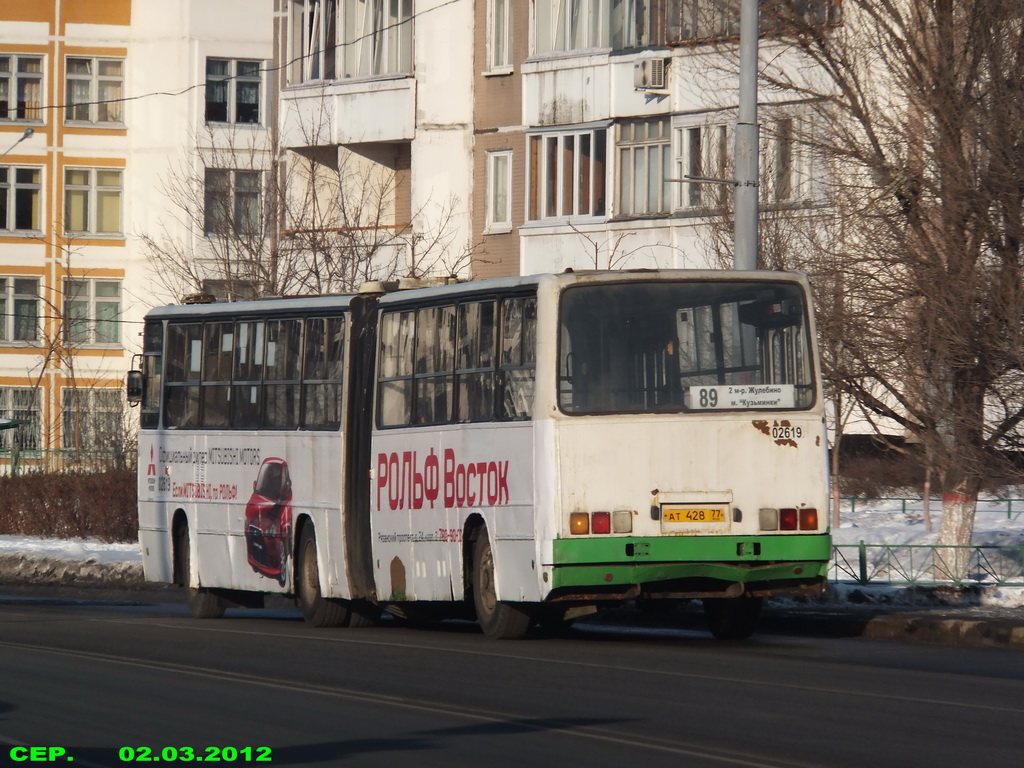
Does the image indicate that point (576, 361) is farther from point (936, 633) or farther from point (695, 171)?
point (695, 171)

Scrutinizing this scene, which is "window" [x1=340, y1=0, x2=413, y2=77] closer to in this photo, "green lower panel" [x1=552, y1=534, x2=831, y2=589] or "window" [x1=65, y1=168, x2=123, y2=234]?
"window" [x1=65, y1=168, x2=123, y2=234]

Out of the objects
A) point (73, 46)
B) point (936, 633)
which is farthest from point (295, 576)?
point (73, 46)

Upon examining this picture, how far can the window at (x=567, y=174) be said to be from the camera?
3656cm

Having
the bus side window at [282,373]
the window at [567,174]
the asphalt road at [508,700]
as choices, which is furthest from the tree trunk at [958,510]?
the window at [567,174]

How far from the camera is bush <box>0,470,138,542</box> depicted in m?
35.7

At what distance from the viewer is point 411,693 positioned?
1246cm

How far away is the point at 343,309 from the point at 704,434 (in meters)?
4.55

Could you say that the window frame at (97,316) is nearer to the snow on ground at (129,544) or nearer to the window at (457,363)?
the snow on ground at (129,544)

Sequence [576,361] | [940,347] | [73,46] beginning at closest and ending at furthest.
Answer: [576,361] < [940,347] < [73,46]

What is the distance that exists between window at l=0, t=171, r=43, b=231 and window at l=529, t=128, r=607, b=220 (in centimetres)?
2717

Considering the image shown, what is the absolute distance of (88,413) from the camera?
56.9 meters

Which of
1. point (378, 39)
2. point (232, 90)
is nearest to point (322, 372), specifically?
point (378, 39)

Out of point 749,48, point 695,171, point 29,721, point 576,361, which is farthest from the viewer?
point 695,171

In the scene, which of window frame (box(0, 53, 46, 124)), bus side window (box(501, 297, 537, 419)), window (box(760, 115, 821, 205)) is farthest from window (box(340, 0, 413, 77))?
bus side window (box(501, 297, 537, 419))
